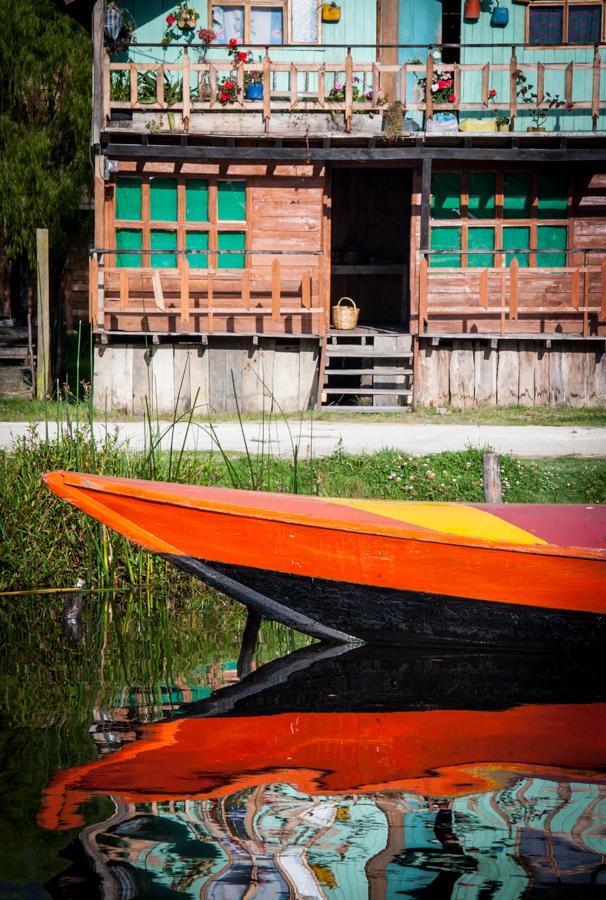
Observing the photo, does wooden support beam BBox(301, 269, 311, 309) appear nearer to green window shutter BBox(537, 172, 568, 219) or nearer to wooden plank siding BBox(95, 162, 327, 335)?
wooden plank siding BBox(95, 162, 327, 335)

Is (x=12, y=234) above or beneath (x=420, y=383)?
above

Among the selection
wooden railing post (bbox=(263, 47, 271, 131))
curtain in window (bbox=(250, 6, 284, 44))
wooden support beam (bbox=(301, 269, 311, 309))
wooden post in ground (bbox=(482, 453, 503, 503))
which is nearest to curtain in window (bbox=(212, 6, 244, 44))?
curtain in window (bbox=(250, 6, 284, 44))

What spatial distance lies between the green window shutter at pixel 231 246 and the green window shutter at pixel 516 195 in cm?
412

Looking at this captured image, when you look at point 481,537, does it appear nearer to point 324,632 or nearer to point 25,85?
point 324,632

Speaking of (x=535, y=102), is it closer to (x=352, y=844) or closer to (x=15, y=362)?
(x=15, y=362)

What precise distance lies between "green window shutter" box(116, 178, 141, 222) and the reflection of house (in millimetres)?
14241

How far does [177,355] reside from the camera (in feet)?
55.9

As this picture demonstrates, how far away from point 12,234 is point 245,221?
162 inches

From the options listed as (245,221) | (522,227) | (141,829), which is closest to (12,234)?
(245,221)

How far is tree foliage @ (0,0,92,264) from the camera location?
19.4 m

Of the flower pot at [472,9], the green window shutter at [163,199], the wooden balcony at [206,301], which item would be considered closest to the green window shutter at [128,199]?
the green window shutter at [163,199]

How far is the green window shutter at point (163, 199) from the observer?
18.2 metres

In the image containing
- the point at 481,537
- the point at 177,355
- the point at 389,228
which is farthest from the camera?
the point at 389,228

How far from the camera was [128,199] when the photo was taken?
60.0 ft
